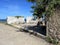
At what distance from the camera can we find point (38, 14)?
14.9 meters

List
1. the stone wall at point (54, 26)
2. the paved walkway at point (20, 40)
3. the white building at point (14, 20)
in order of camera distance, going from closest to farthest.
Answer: the stone wall at point (54, 26)
the paved walkway at point (20, 40)
the white building at point (14, 20)

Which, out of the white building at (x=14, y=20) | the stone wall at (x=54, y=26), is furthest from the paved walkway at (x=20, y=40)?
the white building at (x=14, y=20)

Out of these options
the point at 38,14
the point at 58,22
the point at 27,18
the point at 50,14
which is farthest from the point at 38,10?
the point at 27,18

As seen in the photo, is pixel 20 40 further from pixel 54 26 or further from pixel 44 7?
pixel 44 7

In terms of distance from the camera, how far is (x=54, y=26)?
423 inches

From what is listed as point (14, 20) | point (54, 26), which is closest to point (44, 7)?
point (54, 26)

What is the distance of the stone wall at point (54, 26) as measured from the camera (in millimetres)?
10315

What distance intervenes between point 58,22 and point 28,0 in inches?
234

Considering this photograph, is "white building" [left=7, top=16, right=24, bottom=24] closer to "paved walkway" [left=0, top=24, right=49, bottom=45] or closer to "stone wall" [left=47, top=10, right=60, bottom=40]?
"paved walkway" [left=0, top=24, right=49, bottom=45]

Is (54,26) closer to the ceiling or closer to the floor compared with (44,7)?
closer to the floor

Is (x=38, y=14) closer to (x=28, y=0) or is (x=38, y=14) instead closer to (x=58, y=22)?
(x=28, y=0)

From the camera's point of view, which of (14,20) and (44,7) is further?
(14,20)

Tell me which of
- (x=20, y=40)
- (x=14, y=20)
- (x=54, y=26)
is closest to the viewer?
(x=54, y=26)

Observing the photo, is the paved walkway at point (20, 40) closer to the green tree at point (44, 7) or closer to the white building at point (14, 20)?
the green tree at point (44, 7)
